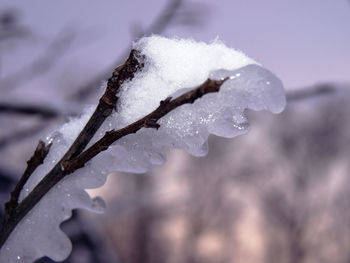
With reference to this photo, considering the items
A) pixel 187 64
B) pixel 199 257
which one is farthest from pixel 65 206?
pixel 199 257

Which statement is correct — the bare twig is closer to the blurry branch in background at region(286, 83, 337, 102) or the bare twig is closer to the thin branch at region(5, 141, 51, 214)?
the thin branch at region(5, 141, 51, 214)

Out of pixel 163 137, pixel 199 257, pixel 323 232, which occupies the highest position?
pixel 323 232

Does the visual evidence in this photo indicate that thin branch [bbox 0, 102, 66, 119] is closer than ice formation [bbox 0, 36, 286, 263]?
No

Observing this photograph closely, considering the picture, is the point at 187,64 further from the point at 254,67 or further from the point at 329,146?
the point at 329,146

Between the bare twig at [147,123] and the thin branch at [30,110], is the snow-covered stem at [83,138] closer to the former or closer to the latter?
the bare twig at [147,123]

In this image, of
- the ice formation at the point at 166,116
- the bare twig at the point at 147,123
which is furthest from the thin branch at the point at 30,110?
the bare twig at the point at 147,123

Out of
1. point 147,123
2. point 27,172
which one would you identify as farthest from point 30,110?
point 147,123

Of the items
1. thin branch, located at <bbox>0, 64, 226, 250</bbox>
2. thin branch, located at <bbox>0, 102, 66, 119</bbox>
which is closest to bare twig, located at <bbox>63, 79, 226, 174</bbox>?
thin branch, located at <bbox>0, 64, 226, 250</bbox>
